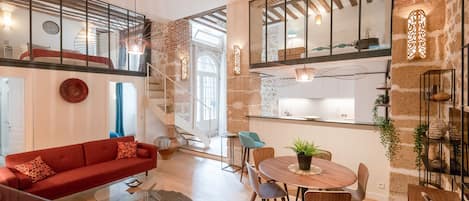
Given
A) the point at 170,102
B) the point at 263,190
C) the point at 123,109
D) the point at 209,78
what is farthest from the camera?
the point at 209,78

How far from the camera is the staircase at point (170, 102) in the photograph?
6.16 m

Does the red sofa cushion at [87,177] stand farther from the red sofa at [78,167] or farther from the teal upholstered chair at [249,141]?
the teal upholstered chair at [249,141]

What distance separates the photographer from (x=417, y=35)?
2895 millimetres

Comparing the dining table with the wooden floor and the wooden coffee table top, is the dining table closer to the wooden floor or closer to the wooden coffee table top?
the wooden coffee table top

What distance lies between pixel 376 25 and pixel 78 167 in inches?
237

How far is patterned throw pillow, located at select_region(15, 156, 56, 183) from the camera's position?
9.86 feet

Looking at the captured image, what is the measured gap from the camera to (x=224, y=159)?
5664 millimetres

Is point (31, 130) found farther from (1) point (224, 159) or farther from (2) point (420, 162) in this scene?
(2) point (420, 162)

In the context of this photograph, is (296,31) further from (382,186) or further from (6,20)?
(6,20)

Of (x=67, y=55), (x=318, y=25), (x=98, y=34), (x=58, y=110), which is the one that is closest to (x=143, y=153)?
(x=58, y=110)

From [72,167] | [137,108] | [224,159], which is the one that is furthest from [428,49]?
[137,108]

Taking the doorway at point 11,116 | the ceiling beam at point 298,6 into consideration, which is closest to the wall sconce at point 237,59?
the ceiling beam at point 298,6

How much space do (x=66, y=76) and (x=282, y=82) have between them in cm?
585

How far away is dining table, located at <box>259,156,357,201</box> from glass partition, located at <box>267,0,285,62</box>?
2.80 metres
